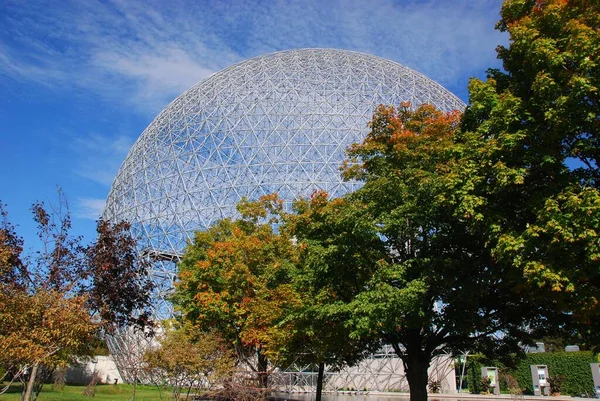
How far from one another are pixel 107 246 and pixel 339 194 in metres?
15.2

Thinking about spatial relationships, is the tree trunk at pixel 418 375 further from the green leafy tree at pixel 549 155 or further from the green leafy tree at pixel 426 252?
the green leafy tree at pixel 549 155

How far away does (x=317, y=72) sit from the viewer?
34.8 metres

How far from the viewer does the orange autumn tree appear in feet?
56.5

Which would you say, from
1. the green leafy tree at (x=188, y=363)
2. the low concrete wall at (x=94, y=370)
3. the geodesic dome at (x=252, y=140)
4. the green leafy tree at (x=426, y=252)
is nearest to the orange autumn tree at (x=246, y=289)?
the green leafy tree at (x=188, y=363)

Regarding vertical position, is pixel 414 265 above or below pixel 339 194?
below

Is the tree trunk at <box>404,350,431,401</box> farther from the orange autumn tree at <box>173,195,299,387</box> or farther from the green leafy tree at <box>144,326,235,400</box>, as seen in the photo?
the green leafy tree at <box>144,326,235,400</box>

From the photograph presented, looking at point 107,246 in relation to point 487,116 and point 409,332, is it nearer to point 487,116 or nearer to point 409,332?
point 409,332

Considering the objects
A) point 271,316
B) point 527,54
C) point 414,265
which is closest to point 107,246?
point 271,316

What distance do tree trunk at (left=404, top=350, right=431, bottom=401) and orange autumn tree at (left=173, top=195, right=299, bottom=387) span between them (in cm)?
456

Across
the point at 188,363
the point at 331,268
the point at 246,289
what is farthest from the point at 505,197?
the point at 246,289

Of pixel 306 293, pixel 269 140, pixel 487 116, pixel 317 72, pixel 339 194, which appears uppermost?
pixel 317 72

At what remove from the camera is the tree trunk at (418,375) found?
13.4 m

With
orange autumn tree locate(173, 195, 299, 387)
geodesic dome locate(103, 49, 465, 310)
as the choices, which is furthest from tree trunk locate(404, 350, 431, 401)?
geodesic dome locate(103, 49, 465, 310)

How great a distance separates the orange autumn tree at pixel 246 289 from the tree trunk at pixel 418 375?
456cm
